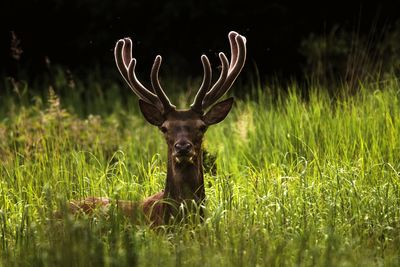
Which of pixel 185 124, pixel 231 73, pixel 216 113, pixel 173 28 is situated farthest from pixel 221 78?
pixel 173 28

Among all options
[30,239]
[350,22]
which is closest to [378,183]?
[30,239]

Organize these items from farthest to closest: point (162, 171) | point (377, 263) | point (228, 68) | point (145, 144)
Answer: point (145, 144) → point (162, 171) → point (228, 68) → point (377, 263)

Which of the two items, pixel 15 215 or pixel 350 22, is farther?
pixel 350 22

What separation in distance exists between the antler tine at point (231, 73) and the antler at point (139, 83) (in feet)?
0.87

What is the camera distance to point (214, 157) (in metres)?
7.77

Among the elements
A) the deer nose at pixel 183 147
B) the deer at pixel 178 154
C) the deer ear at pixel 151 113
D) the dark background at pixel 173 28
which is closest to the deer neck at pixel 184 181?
the deer at pixel 178 154

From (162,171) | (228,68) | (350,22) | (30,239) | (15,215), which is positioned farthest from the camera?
(350,22)

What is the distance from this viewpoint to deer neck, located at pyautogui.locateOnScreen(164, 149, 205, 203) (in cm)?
626

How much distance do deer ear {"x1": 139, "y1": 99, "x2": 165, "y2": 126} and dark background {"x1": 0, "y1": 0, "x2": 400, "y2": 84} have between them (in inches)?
259

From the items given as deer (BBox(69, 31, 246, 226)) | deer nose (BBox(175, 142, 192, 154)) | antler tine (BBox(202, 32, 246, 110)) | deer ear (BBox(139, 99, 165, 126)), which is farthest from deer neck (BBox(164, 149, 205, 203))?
antler tine (BBox(202, 32, 246, 110))

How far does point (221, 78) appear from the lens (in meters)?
6.71

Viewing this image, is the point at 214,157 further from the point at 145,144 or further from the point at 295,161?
the point at 145,144

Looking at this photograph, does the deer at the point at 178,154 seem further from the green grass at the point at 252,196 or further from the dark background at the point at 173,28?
the dark background at the point at 173,28

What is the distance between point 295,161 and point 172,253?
2.14 m
